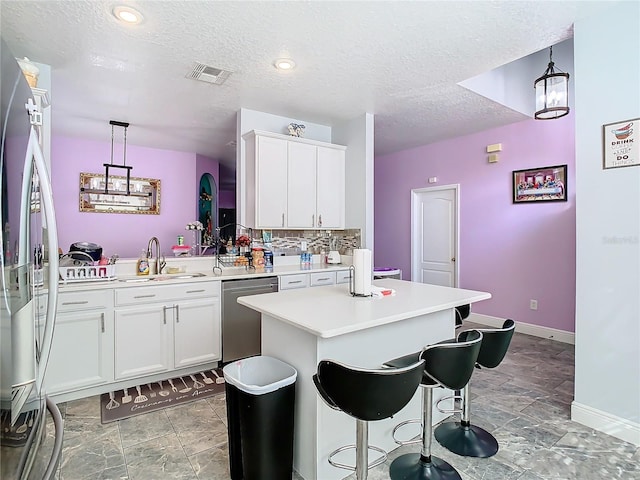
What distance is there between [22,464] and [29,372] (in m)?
0.23

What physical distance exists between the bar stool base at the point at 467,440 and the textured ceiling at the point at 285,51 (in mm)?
2707

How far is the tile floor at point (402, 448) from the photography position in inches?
76.2

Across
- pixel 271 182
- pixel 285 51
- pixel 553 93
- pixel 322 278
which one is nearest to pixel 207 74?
pixel 285 51

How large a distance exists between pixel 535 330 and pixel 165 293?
4361 mm

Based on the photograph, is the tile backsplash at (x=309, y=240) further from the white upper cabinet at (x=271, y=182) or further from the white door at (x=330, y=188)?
the white upper cabinet at (x=271, y=182)

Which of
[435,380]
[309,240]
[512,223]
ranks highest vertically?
[512,223]

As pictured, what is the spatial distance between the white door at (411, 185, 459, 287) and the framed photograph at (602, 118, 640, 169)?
2.92m

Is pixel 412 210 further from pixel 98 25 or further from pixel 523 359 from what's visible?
pixel 98 25

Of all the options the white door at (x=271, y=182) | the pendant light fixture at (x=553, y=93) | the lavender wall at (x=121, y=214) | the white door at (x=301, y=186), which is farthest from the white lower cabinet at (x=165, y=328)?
the pendant light fixture at (x=553, y=93)

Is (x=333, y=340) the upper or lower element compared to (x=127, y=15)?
lower

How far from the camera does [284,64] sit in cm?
292

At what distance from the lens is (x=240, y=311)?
11.3 feet

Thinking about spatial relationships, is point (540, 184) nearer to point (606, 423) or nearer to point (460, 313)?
point (460, 313)

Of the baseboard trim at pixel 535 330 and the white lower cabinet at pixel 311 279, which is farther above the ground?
the white lower cabinet at pixel 311 279
